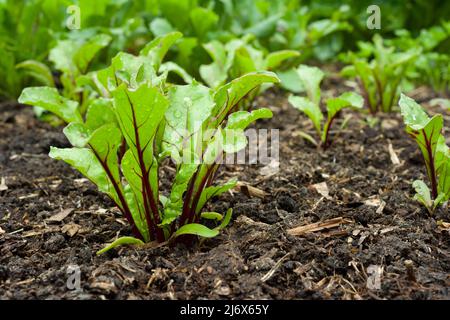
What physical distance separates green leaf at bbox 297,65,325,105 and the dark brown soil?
0.33 m

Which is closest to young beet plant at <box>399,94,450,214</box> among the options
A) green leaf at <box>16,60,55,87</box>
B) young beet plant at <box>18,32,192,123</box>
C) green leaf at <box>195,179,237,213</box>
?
green leaf at <box>195,179,237,213</box>

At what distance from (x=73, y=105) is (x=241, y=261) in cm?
103

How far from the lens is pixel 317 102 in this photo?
3094 mm

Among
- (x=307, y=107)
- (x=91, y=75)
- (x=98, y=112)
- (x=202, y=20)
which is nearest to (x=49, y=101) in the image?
(x=98, y=112)

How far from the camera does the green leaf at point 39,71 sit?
3.42 meters

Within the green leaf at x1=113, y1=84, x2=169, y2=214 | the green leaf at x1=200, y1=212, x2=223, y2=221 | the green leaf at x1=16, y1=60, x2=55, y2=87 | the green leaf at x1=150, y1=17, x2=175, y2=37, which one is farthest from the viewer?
the green leaf at x1=150, y1=17, x2=175, y2=37

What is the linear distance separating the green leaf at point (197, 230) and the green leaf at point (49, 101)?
75 centimetres

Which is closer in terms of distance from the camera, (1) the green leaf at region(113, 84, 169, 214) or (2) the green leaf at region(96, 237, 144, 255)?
(1) the green leaf at region(113, 84, 169, 214)

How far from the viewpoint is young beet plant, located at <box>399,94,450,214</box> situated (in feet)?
7.20

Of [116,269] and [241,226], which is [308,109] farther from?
[116,269]

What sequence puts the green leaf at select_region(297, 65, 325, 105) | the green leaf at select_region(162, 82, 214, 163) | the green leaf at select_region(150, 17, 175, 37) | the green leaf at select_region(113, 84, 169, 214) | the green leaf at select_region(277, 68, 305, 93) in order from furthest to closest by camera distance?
the green leaf at select_region(277, 68, 305, 93) → the green leaf at select_region(150, 17, 175, 37) → the green leaf at select_region(297, 65, 325, 105) → the green leaf at select_region(162, 82, 214, 163) → the green leaf at select_region(113, 84, 169, 214)

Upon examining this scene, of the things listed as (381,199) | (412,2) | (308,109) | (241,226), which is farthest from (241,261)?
(412,2)

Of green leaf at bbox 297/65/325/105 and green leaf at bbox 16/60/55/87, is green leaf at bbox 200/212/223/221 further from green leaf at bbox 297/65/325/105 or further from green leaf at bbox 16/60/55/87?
green leaf at bbox 16/60/55/87

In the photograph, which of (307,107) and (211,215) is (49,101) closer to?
(211,215)
